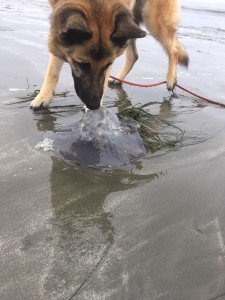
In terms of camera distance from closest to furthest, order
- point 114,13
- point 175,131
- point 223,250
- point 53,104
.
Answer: point 223,250, point 114,13, point 175,131, point 53,104

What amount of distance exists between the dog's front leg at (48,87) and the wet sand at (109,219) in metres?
0.11

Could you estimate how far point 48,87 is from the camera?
357 cm

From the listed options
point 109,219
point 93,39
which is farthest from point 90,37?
point 109,219

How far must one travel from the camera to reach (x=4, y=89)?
372cm

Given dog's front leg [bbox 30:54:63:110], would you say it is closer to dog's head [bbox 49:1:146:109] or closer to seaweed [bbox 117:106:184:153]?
dog's head [bbox 49:1:146:109]

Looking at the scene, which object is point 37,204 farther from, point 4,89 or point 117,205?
point 4,89

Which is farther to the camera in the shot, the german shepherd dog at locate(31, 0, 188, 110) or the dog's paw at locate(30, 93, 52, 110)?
the dog's paw at locate(30, 93, 52, 110)

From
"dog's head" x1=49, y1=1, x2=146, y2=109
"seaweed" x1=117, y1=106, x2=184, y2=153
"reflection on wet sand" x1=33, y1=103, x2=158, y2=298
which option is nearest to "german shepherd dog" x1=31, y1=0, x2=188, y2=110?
"dog's head" x1=49, y1=1, x2=146, y2=109

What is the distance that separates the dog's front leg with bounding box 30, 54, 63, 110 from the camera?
134 inches

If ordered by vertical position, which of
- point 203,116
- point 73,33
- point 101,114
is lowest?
point 203,116

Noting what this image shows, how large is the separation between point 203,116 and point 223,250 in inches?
85.2

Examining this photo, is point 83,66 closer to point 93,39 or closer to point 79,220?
point 93,39

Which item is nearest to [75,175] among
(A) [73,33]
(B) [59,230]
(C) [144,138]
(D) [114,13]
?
(B) [59,230]

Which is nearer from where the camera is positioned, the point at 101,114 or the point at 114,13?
the point at 101,114
